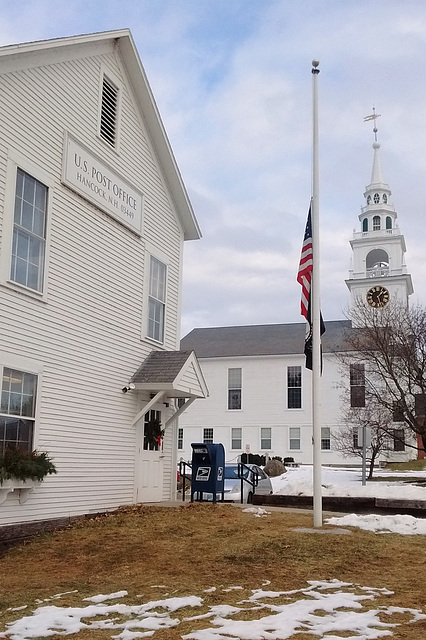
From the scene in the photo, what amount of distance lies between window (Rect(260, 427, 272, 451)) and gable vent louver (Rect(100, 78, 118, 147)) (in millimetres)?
35814

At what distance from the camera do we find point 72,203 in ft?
40.4

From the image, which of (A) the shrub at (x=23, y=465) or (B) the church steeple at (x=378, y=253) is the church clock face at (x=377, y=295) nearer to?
(B) the church steeple at (x=378, y=253)

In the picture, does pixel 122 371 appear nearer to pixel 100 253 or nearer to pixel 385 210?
pixel 100 253

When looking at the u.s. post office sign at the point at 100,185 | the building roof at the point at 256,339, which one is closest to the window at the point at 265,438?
the building roof at the point at 256,339

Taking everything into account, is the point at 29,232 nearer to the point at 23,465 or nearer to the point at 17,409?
the point at 17,409

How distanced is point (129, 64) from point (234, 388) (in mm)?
36030

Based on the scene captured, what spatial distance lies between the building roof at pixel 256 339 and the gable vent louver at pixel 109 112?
111ft

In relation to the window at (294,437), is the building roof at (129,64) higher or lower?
higher

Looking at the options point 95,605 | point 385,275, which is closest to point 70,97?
point 95,605

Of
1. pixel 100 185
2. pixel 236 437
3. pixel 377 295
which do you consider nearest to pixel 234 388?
pixel 236 437

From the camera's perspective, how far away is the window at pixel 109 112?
13.8 metres

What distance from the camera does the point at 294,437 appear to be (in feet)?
153

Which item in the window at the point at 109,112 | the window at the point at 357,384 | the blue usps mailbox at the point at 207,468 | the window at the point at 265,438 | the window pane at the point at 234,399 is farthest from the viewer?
the window pane at the point at 234,399

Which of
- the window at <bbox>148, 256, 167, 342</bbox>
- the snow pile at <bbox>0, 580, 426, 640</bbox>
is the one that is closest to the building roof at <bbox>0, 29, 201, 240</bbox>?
the window at <bbox>148, 256, 167, 342</bbox>
